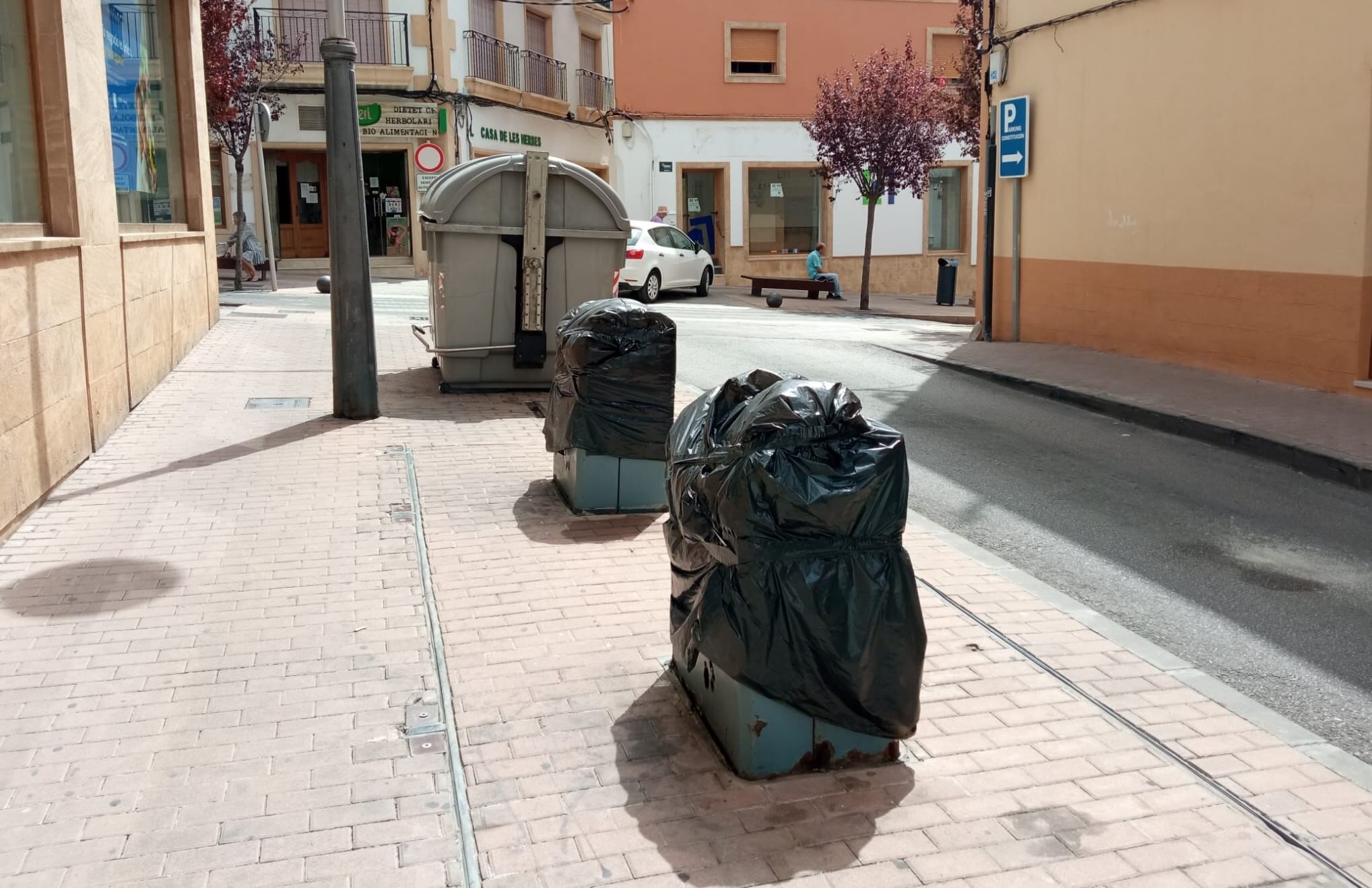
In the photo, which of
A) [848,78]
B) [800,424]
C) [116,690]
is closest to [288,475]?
[116,690]

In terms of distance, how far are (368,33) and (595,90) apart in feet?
22.3

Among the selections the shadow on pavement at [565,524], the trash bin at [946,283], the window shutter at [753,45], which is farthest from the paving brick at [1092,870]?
the window shutter at [753,45]

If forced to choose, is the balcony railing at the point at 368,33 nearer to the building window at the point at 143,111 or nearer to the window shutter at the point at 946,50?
the window shutter at the point at 946,50

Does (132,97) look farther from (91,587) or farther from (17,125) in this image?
(91,587)

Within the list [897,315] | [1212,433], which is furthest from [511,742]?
[897,315]

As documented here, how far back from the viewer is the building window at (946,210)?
1336 inches

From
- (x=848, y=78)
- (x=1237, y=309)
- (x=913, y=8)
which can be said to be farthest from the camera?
(x=913, y=8)

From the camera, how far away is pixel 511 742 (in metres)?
3.93

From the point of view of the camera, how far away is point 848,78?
25406mm

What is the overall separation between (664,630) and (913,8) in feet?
103

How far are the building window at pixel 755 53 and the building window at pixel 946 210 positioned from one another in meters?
5.37

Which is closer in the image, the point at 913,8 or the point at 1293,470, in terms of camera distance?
the point at 1293,470

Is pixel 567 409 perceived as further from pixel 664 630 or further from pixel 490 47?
pixel 490 47

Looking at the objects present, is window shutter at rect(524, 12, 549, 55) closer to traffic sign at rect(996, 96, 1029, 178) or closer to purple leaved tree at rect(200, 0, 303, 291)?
purple leaved tree at rect(200, 0, 303, 291)
